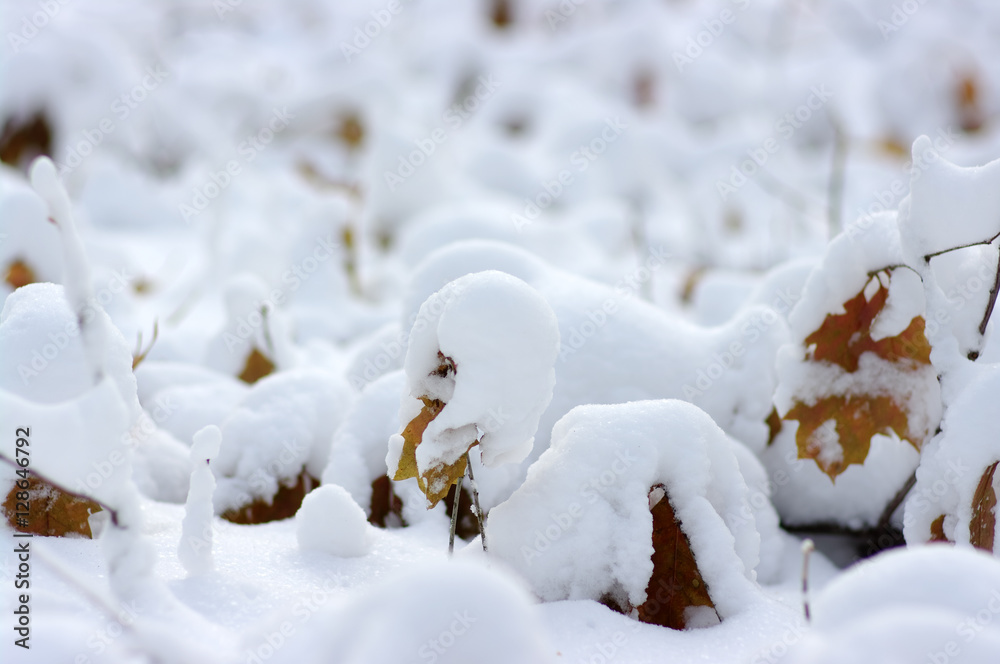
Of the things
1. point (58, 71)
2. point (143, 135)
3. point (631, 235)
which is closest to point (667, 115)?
point (631, 235)

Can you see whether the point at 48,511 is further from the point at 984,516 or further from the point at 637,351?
the point at 984,516

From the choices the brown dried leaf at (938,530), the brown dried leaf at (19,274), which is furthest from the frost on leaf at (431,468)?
the brown dried leaf at (19,274)

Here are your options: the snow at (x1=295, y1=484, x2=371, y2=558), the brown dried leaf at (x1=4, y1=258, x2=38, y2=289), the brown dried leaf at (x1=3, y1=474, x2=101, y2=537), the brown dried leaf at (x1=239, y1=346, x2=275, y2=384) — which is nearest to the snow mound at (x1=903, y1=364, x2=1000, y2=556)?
the snow at (x1=295, y1=484, x2=371, y2=558)

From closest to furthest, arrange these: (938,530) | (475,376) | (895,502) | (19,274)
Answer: (475,376) → (938,530) → (895,502) → (19,274)

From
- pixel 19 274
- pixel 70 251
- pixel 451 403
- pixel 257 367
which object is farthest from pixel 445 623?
pixel 19 274

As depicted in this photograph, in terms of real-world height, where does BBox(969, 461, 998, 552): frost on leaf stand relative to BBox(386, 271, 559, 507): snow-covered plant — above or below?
below

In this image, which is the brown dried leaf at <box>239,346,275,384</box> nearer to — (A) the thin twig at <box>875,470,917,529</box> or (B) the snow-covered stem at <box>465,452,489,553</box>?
(B) the snow-covered stem at <box>465,452,489,553</box>
